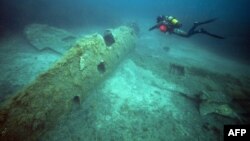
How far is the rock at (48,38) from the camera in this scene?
9367mm

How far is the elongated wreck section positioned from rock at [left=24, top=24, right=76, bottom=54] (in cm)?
372

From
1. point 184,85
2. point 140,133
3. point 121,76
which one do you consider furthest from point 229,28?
point 140,133

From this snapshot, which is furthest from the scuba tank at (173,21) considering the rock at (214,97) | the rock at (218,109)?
the rock at (218,109)

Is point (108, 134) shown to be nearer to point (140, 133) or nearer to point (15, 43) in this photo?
point (140, 133)

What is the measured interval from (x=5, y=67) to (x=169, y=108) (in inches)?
262

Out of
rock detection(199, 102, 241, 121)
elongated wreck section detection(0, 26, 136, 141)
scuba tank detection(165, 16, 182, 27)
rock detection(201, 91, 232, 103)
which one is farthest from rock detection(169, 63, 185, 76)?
elongated wreck section detection(0, 26, 136, 141)

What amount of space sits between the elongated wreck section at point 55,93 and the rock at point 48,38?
3.72 meters

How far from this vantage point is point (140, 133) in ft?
16.7

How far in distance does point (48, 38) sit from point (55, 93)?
20.5 ft

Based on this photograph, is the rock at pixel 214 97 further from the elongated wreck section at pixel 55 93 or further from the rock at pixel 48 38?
the rock at pixel 48 38

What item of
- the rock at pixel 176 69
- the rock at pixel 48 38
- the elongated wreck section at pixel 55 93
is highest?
the rock at pixel 48 38

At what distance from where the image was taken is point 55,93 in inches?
181

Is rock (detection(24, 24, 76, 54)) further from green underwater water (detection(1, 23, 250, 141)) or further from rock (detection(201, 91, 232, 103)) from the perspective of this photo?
rock (detection(201, 91, 232, 103))

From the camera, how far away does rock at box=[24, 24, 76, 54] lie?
937cm
